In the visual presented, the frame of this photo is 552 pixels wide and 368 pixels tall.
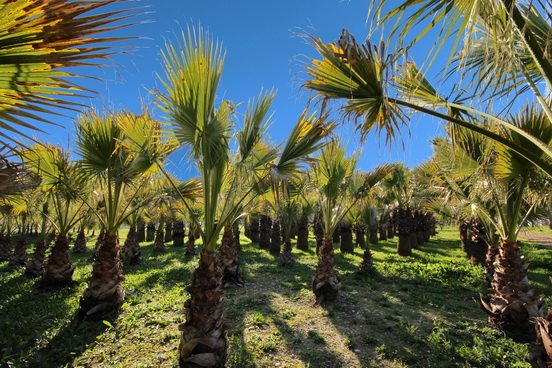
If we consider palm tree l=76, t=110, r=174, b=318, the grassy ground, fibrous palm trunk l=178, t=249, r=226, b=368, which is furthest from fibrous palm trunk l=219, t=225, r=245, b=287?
fibrous palm trunk l=178, t=249, r=226, b=368

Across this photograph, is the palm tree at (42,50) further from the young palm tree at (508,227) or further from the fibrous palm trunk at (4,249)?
the fibrous palm trunk at (4,249)

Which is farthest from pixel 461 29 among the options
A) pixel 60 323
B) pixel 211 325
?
pixel 60 323

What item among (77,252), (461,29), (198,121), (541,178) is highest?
(461,29)

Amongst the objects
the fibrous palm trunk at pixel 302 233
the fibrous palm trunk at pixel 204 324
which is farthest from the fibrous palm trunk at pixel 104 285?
the fibrous palm trunk at pixel 302 233

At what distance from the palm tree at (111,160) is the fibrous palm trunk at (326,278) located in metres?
4.68

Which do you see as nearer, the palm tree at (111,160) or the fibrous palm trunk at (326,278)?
the palm tree at (111,160)

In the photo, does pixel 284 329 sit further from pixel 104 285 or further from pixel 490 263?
pixel 490 263

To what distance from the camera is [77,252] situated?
17.7 metres

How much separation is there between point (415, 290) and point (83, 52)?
9733 millimetres

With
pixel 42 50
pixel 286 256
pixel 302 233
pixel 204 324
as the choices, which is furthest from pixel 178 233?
pixel 42 50

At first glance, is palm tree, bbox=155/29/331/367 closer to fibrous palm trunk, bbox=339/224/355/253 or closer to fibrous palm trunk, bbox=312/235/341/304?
fibrous palm trunk, bbox=312/235/341/304

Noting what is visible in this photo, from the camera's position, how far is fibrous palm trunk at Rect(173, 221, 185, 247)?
2248 centimetres

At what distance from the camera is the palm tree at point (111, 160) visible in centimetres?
550

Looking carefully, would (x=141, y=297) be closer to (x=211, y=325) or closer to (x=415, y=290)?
(x=211, y=325)
